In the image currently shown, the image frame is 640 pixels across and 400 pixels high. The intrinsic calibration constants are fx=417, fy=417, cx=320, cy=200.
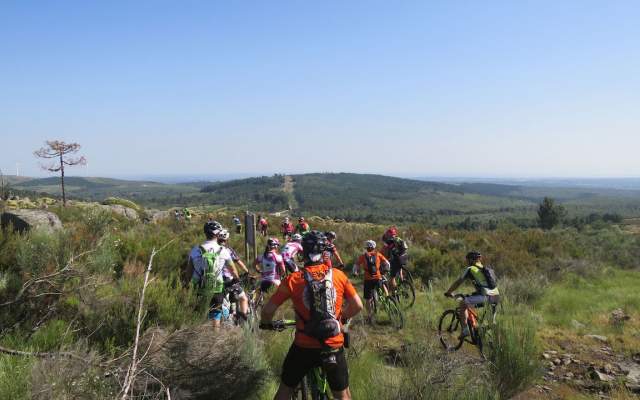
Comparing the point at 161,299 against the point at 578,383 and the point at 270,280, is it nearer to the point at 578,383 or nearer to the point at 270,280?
the point at 270,280

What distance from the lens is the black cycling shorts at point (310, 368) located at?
422 centimetres

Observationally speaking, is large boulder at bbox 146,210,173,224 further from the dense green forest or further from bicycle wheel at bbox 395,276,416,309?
bicycle wheel at bbox 395,276,416,309

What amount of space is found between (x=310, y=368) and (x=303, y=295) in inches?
29.8

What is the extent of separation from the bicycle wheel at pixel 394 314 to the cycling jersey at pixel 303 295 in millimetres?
5715

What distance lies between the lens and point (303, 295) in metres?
4.30

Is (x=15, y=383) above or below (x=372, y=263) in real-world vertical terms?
above

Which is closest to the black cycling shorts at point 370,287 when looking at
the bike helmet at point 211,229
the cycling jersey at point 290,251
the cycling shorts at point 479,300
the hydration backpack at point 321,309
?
the cycling jersey at point 290,251

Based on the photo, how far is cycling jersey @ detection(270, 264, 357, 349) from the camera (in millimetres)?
4258

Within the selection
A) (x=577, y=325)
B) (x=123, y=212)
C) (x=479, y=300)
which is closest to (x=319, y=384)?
(x=479, y=300)

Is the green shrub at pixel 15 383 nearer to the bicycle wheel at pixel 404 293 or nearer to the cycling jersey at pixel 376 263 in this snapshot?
the cycling jersey at pixel 376 263

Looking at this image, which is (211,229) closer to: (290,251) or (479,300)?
(290,251)

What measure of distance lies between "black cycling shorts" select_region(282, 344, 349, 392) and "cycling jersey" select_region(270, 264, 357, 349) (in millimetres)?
81

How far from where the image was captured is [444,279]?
→ 15.0 metres

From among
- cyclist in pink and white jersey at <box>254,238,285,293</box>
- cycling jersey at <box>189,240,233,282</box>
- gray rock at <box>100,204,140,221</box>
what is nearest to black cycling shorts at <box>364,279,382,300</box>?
cyclist in pink and white jersey at <box>254,238,285,293</box>
